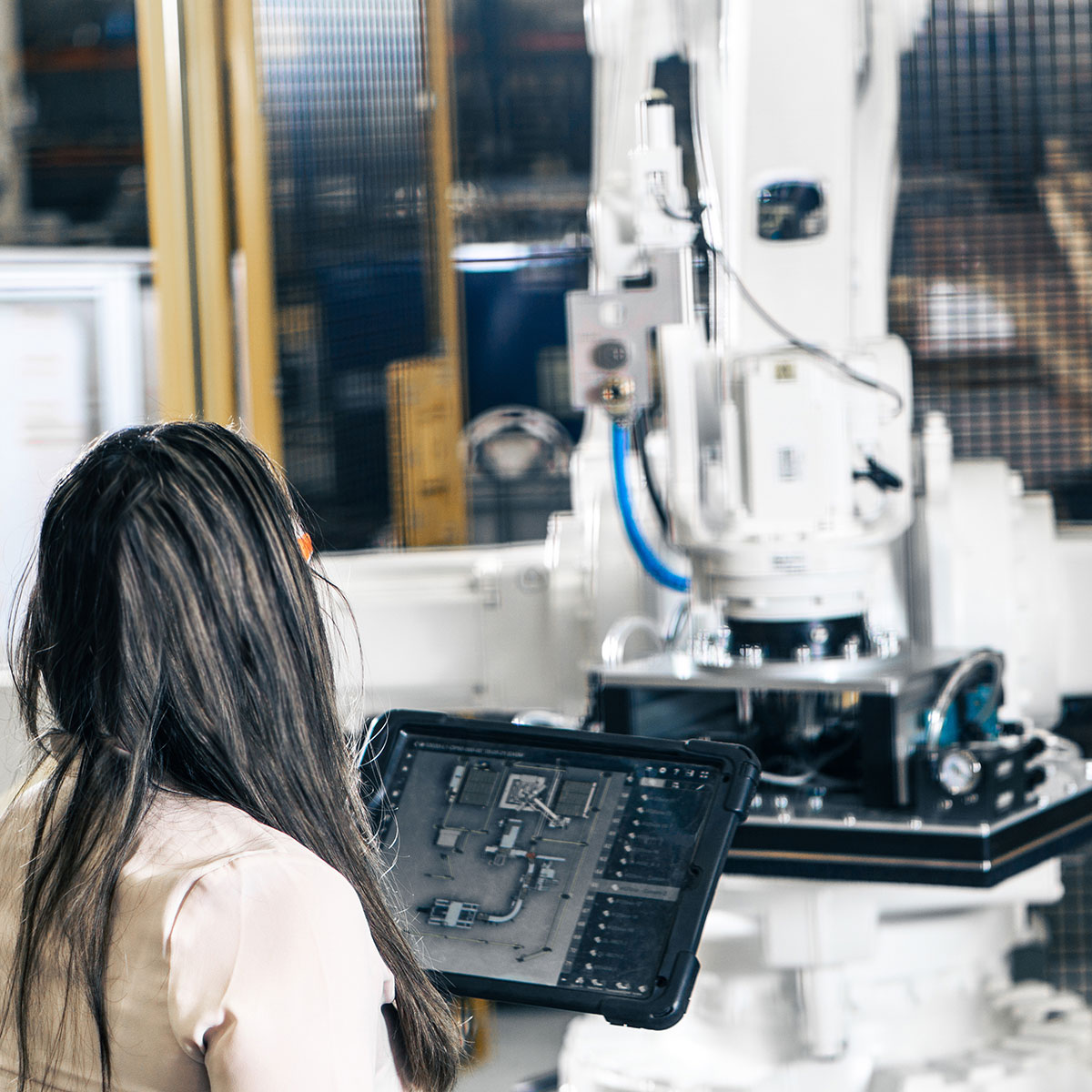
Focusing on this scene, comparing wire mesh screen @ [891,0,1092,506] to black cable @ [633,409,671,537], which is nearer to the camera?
black cable @ [633,409,671,537]

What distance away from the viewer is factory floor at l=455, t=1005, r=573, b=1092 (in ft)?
12.1

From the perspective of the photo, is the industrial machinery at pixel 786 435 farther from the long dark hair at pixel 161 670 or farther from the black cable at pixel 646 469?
the long dark hair at pixel 161 670

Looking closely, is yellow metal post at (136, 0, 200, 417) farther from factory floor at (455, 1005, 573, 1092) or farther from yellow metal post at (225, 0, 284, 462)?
factory floor at (455, 1005, 573, 1092)

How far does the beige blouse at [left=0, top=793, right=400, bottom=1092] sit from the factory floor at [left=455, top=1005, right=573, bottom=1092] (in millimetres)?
2659

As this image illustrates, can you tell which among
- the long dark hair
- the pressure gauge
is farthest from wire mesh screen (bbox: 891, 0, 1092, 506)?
the long dark hair

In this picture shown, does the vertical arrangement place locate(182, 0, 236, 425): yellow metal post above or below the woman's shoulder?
above

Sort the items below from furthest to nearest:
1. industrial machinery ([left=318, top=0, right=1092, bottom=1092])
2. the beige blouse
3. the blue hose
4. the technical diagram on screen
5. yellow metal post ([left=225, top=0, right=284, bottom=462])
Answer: yellow metal post ([left=225, top=0, right=284, bottom=462])
the blue hose
industrial machinery ([left=318, top=0, right=1092, bottom=1092])
the technical diagram on screen
the beige blouse

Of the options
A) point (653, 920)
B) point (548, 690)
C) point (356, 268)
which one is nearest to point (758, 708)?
point (548, 690)

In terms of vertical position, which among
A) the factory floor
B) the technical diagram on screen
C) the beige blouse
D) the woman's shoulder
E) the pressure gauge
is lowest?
the factory floor

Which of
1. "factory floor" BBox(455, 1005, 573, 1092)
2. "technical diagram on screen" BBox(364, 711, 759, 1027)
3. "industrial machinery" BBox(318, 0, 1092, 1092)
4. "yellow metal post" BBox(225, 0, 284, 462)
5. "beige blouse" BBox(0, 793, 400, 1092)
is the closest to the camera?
"beige blouse" BBox(0, 793, 400, 1092)

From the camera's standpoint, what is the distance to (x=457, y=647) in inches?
114

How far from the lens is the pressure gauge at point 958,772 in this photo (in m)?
Answer: 2.17

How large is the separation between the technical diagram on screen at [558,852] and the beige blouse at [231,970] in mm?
401

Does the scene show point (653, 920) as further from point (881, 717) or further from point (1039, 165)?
point (1039, 165)
